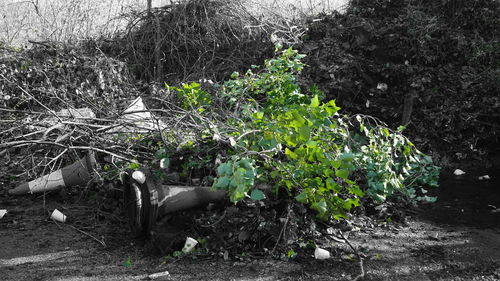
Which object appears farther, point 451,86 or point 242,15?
point 242,15

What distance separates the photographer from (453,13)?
585 centimetres

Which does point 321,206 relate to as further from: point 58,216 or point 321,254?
point 58,216

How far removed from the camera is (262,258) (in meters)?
2.92

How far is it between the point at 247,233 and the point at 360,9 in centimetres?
446

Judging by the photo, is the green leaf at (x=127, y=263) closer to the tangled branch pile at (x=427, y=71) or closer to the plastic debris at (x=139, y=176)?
the plastic debris at (x=139, y=176)

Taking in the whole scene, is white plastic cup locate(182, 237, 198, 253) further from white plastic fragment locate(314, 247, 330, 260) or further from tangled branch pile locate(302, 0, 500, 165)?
tangled branch pile locate(302, 0, 500, 165)

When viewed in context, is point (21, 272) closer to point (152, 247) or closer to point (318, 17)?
point (152, 247)

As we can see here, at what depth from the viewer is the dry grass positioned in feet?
22.1

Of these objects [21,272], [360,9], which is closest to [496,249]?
[21,272]

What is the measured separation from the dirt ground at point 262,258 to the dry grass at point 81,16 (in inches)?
149

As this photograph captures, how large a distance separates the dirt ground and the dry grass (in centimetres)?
379

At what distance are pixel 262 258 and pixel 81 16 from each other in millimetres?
5627

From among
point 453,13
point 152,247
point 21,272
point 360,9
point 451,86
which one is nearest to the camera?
point 21,272

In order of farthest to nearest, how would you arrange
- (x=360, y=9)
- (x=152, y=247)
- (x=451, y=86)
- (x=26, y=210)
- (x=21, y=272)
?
(x=360, y=9) < (x=451, y=86) < (x=26, y=210) < (x=152, y=247) < (x=21, y=272)
